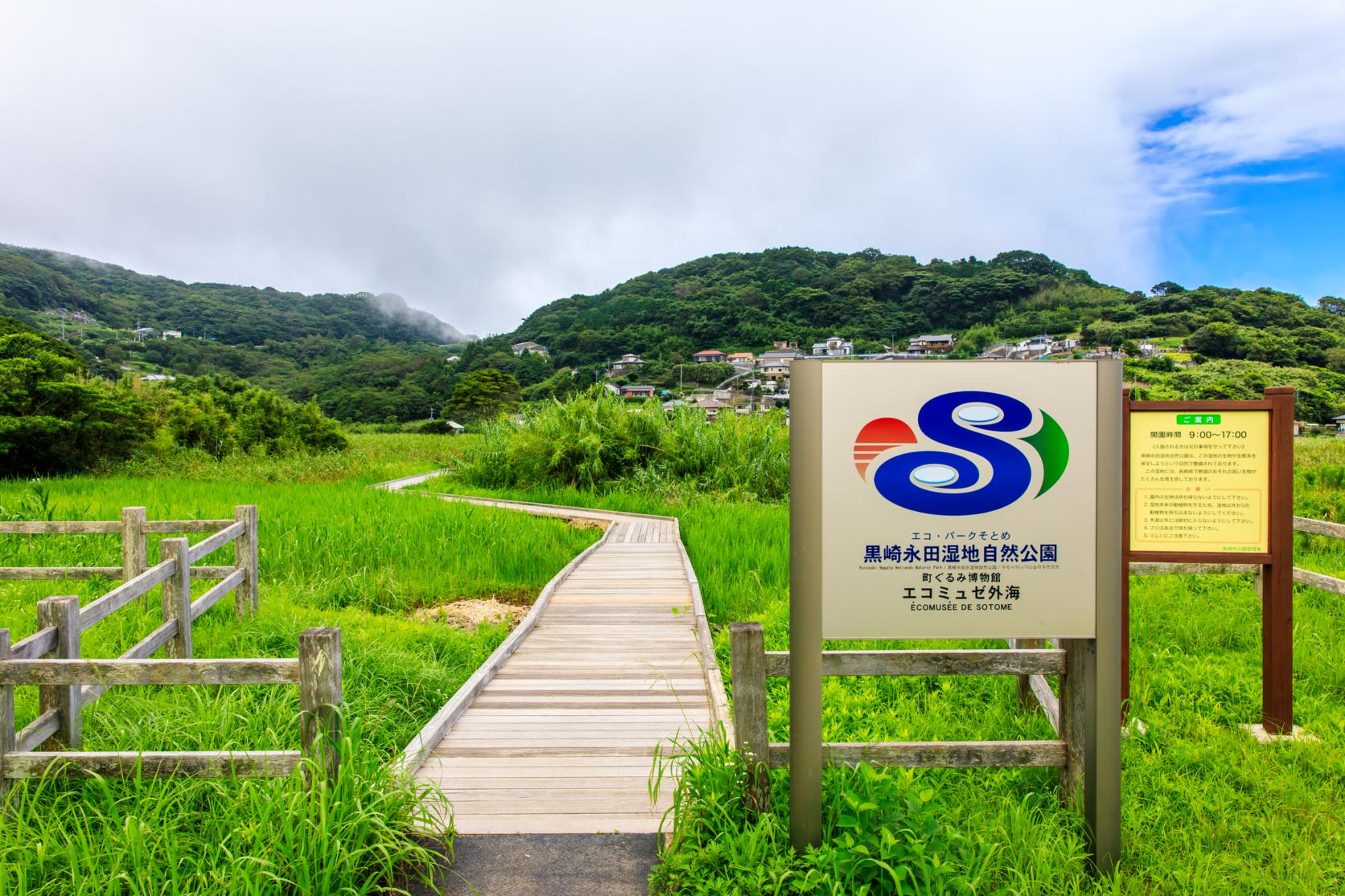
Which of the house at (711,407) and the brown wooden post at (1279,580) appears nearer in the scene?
the brown wooden post at (1279,580)

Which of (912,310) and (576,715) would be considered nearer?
(576,715)

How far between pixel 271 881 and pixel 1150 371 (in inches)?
1567

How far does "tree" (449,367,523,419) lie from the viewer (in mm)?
44838

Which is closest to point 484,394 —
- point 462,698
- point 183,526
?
point 183,526

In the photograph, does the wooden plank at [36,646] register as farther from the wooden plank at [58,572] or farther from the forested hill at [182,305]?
the forested hill at [182,305]

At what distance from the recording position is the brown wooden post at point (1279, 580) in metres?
3.65

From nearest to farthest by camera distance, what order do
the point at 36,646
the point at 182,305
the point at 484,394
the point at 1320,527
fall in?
the point at 36,646 < the point at 1320,527 < the point at 484,394 < the point at 182,305

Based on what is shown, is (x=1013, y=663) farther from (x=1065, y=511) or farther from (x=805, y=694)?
(x=805, y=694)

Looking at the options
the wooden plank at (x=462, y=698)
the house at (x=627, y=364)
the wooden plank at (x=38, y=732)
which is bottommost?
the wooden plank at (x=462, y=698)

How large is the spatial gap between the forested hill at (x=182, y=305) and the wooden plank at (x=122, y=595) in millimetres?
72518

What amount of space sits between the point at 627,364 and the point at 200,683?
40.4 meters

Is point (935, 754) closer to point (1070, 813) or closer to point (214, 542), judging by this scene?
point (1070, 813)

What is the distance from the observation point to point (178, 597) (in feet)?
15.2

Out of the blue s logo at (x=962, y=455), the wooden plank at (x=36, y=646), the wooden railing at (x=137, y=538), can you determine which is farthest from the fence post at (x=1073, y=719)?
the wooden railing at (x=137, y=538)
